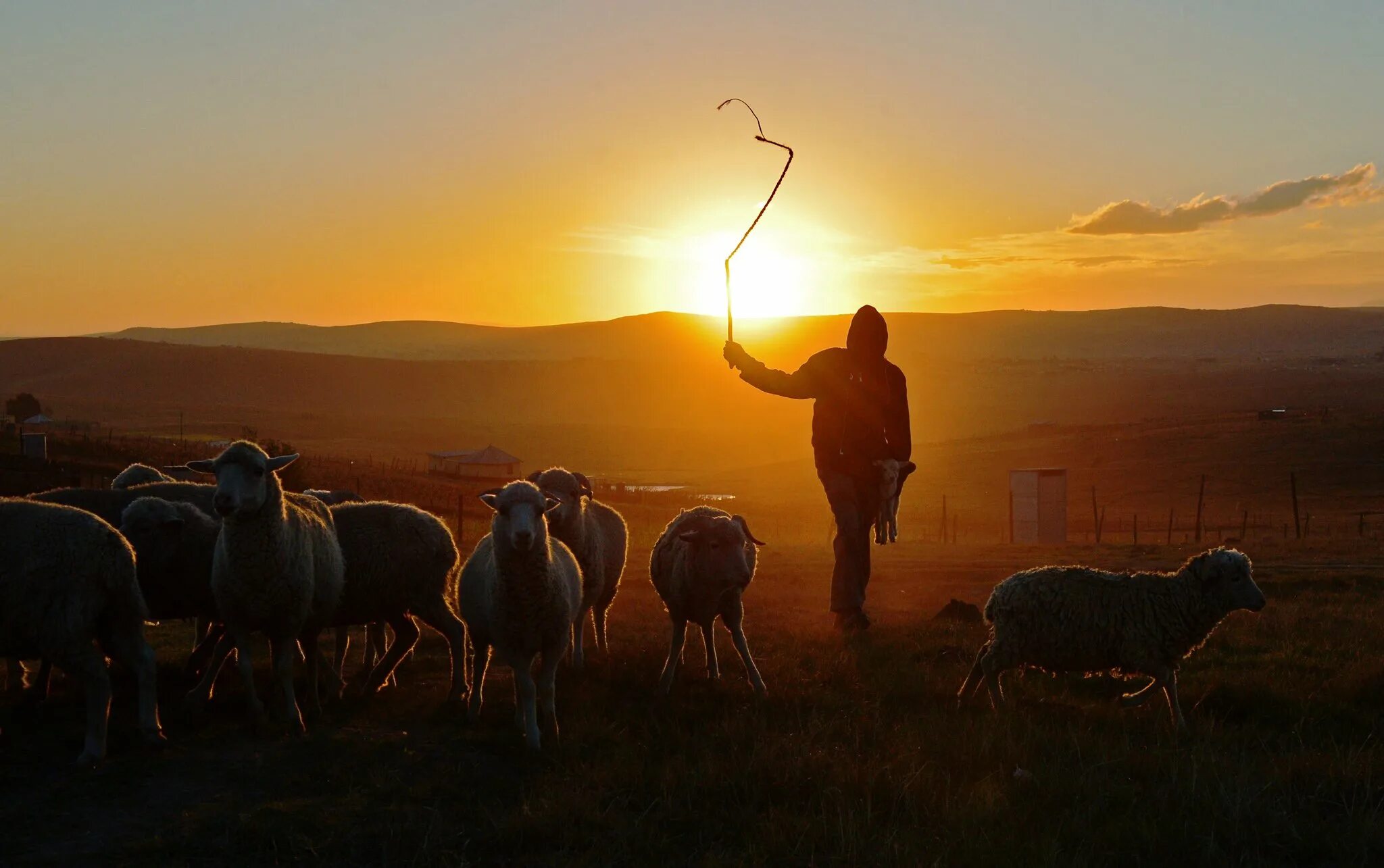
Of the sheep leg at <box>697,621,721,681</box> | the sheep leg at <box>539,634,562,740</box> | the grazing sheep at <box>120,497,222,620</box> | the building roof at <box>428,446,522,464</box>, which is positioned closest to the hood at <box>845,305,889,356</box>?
the sheep leg at <box>697,621,721,681</box>

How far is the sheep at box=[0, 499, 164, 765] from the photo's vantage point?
685 centimetres

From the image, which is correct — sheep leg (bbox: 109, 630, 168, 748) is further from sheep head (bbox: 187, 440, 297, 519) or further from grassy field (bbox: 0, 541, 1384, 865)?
sheep head (bbox: 187, 440, 297, 519)

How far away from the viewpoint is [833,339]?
582ft

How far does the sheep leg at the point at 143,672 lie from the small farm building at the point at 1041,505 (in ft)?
100

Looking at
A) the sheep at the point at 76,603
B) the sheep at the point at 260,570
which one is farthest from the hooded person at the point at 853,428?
the sheep at the point at 76,603

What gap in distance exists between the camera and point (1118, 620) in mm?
8078

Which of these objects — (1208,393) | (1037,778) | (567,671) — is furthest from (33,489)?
(1208,393)

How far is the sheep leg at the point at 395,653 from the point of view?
876cm

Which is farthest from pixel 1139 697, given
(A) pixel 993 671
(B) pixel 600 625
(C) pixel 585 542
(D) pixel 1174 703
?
(B) pixel 600 625

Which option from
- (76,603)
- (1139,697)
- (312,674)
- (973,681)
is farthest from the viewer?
(973,681)

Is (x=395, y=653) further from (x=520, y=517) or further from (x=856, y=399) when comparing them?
(x=856, y=399)

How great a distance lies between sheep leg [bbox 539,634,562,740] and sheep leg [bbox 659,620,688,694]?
1.07 m

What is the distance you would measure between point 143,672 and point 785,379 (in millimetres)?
6601

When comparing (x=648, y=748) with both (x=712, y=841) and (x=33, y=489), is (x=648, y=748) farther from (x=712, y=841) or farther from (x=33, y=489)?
(x=33, y=489)
